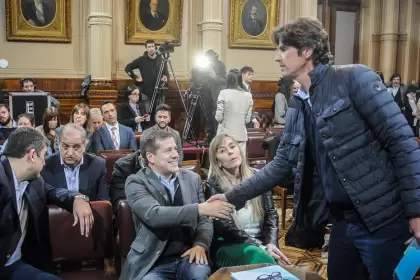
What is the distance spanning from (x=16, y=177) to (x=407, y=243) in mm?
1733

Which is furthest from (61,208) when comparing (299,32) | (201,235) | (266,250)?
(299,32)

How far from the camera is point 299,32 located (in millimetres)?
1772

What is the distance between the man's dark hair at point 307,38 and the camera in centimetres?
177

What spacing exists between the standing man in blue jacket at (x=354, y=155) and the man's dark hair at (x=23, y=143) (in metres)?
1.26

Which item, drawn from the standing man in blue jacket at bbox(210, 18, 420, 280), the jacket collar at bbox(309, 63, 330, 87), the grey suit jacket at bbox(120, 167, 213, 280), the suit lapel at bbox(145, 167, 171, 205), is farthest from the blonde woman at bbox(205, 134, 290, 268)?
the jacket collar at bbox(309, 63, 330, 87)

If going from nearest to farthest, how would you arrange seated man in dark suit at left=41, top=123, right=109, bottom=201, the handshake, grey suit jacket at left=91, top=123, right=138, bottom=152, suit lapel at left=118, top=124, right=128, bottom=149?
the handshake
seated man in dark suit at left=41, top=123, right=109, bottom=201
grey suit jacket at left=91, top=123, right=138, bottom=152
suit lapel at left=118, top=124, right=128, bottom=149

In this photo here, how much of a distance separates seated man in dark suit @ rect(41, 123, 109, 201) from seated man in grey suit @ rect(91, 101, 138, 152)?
1.63 meters

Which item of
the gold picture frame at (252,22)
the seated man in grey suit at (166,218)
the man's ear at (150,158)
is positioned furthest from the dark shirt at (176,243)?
the gold picture frame at (252,22)

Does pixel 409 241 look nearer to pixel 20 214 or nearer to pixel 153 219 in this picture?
pixel 153 219

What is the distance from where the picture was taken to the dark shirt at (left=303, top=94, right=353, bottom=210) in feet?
5.73

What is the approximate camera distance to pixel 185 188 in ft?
8.54

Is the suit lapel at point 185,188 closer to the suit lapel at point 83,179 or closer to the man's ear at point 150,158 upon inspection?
the man's ear at point 150,158

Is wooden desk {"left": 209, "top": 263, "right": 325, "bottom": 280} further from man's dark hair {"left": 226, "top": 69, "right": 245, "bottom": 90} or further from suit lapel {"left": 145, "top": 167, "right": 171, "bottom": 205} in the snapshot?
man's dark hair {"left": 226, "top": 69, "right": 245, "bottom": 90}

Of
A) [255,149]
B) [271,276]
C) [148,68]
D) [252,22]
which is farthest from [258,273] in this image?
[252,22]
